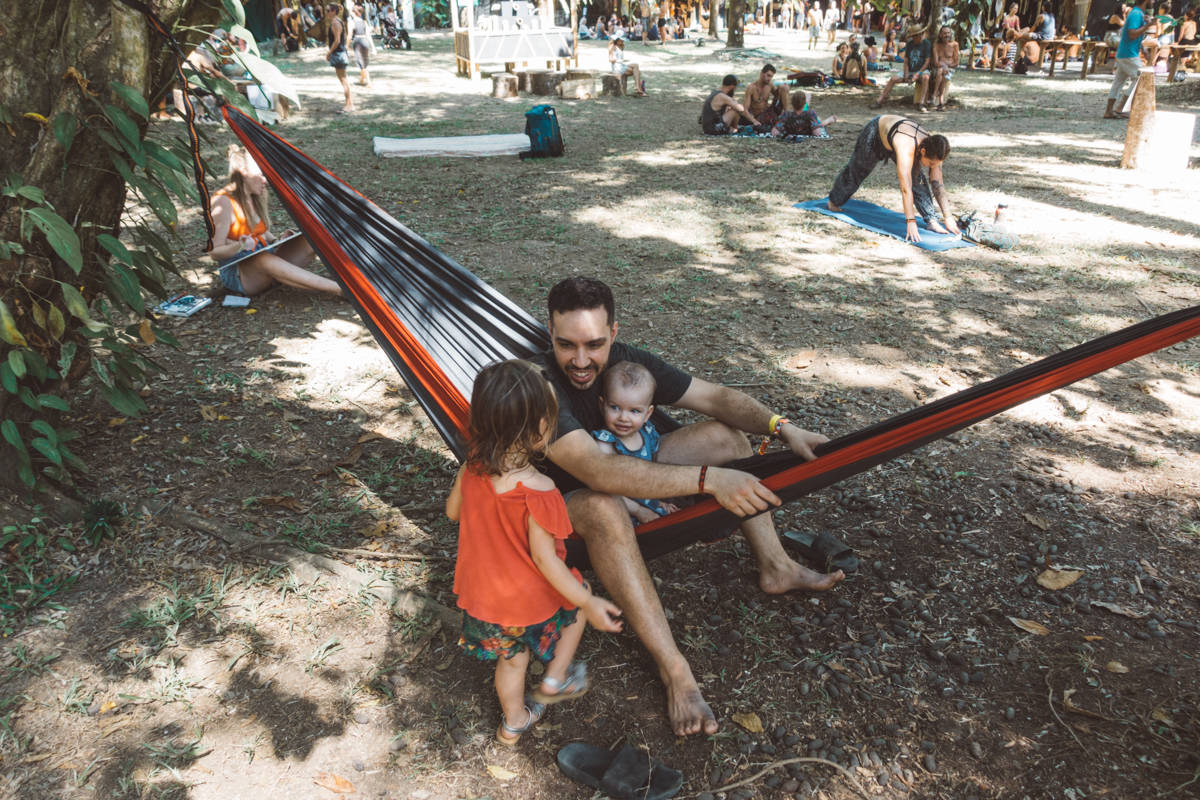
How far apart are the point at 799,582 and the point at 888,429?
559 millimetres

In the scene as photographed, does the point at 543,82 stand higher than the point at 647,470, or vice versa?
the point at 543,82

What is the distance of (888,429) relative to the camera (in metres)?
1.55

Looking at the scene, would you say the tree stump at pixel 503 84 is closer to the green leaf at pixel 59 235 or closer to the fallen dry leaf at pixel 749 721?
the green leaf at pixel 59 235

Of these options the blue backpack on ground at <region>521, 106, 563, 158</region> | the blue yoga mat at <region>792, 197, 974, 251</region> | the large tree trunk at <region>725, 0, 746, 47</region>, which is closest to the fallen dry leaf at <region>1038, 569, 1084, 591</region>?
the blue yoga mat at <region>792, 197, 974, 251</region>

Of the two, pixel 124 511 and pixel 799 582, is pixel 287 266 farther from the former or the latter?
pixel 799 582

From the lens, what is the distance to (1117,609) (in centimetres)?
188

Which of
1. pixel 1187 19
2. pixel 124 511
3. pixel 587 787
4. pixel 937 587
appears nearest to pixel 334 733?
pixel 587 787

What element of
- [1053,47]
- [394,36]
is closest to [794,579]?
[1053,47]

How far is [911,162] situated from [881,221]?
0.42 metres

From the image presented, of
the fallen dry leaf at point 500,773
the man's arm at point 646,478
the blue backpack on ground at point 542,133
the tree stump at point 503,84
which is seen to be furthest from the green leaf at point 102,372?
the tree stump at point 503,84

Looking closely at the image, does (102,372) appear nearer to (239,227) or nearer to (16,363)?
(16,363)

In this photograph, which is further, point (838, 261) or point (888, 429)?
point (838, 261)

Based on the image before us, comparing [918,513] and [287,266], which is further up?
[287,266]

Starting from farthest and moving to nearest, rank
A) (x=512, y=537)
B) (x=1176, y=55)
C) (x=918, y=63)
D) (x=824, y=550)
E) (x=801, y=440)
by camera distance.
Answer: (x=1176, y=55)
(x=918, y=63)
(x=824, y=550)
(x=801, y=440)
(x=512, y=537)
